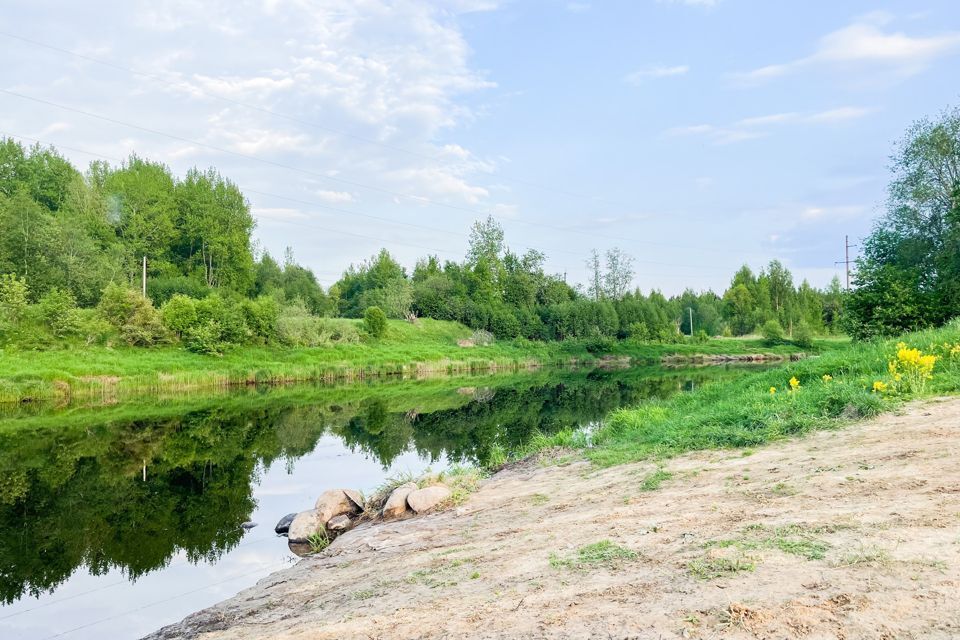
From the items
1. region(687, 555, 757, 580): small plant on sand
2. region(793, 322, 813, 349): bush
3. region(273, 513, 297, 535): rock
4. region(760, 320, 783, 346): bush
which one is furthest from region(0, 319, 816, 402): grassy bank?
region(687, 555, 757, 580): small plant on sand

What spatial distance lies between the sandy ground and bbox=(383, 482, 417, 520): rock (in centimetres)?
50

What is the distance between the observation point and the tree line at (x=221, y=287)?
136ft

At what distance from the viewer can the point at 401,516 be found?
9992 mm

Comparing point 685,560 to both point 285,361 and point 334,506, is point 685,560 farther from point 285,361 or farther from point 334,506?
point 285,361

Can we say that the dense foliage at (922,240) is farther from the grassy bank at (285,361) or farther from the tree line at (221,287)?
the grassy bank at (285,361)

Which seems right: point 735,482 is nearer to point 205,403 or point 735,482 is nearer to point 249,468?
point 249,468

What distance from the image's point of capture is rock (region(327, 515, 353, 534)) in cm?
1054

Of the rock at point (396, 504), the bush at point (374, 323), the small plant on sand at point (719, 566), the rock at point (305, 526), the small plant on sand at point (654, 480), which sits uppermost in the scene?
the bush at point (374, 323)

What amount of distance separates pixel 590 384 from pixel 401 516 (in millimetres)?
31973

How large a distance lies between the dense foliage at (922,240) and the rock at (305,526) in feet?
86.3

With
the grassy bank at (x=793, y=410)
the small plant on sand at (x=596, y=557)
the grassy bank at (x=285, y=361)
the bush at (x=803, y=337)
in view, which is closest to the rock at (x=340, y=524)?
the grassy bank at (x=793, y=410)

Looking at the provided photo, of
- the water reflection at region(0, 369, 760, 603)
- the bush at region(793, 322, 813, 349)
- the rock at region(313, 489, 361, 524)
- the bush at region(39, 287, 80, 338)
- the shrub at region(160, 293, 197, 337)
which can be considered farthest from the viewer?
the bush at region(793, 322, 813, 349)

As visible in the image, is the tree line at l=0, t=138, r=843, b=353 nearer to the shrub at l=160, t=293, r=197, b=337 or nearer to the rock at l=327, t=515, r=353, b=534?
the shrub at l=160, t=293, r=197, b=337

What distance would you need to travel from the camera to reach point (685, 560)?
526 cm
